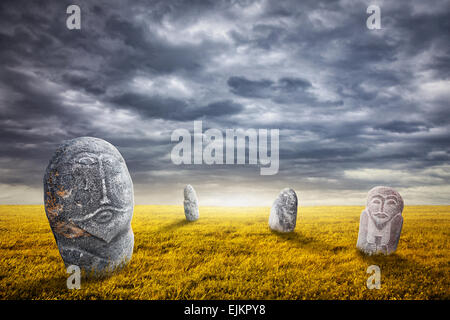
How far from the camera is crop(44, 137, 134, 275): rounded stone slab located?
7.25 meters

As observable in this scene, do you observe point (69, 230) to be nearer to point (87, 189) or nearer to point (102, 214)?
point (102, 214)

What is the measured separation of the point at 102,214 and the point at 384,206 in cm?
1076

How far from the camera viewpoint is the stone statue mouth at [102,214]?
23.8ft

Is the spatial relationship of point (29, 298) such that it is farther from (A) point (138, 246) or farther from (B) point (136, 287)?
(A) point (138, 246)

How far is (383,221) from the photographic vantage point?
10.3 meters

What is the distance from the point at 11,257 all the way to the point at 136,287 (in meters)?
6.46

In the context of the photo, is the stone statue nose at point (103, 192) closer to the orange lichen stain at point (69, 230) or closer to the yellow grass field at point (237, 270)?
the orange lichen stain at point (69, 230)

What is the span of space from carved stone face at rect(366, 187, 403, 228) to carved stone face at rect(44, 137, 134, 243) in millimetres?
9937

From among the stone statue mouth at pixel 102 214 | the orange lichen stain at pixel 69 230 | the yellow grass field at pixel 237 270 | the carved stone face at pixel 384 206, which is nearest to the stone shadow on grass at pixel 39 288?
the yellow grass field at pixel 237 270

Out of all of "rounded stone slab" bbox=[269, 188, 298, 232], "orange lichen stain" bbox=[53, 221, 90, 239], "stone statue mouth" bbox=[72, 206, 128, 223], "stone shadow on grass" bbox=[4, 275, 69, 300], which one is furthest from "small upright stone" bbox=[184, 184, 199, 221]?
"stone shadow on grass" bbox=[4, 275, 69, 300]

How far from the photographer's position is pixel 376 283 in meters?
7.50

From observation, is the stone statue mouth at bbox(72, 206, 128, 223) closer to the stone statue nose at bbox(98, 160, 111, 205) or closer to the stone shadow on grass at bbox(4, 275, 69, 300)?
the stone statue nose at bbox(98, 160, 111, 205)

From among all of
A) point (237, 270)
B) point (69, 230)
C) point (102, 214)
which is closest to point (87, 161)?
point (102, 214)

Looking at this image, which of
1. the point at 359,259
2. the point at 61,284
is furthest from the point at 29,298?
the point at 359,259
